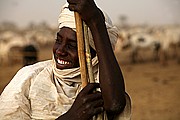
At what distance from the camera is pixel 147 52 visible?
22.6 metres

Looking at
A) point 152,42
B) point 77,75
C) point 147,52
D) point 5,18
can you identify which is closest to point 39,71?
point 77,75

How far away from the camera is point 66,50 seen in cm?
232

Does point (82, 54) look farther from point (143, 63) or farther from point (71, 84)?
point (143, 63)

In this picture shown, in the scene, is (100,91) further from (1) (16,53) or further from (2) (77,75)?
(1) (16,53)

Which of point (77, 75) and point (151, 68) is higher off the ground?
point (77, 75)

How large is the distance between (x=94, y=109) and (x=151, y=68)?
14.7 metres

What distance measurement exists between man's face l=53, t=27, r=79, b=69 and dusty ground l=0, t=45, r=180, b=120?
6020 millimetres

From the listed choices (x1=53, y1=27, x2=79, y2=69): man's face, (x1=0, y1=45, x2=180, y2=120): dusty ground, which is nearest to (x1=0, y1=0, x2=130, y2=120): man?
(x1=53, y1=27, x2=79, y2=69): man's face

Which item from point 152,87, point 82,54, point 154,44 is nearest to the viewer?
point 82,54

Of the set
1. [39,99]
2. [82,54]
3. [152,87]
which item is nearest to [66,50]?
[82,54]

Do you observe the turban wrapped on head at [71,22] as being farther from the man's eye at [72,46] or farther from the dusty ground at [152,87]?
the dusty ground at [152,87]

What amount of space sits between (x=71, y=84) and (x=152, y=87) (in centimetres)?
993

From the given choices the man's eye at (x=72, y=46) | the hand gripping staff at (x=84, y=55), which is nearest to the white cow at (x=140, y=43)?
the man's eye at (x=72, y=46)

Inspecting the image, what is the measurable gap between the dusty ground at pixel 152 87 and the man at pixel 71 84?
19.6 ft
